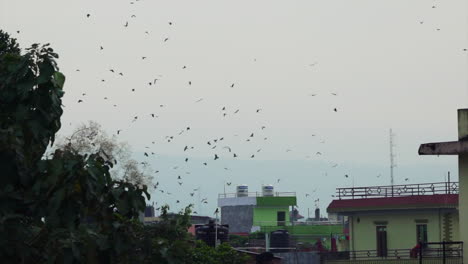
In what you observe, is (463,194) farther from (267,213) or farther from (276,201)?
(267,213)

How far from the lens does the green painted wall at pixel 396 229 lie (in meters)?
49.0

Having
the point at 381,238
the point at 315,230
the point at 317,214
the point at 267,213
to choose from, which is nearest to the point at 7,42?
the point at 381,238

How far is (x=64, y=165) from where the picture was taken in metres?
9.59

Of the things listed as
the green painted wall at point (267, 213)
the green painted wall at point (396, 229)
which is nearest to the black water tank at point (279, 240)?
the green painted wall at point (396, 229)

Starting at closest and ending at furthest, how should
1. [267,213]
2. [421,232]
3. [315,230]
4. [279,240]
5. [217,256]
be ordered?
[217,256], [421,232], [279,240], [315,230], [267,213]

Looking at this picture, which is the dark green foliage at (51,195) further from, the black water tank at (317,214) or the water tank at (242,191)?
the black water tank at (317,214)

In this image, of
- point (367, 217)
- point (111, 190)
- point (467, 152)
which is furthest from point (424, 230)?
point (111, 190)

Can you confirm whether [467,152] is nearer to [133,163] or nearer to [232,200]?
[133,163]

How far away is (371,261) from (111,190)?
37285 millimetres

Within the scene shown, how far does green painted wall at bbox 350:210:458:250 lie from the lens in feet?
161

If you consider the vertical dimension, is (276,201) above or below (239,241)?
above

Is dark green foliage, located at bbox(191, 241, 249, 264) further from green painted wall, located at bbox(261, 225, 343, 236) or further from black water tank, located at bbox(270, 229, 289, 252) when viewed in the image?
green painted wall, located at bbox(261, 225, 343, 236)

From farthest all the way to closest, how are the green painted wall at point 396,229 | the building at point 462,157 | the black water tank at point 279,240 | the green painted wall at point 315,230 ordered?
1. the green painted wall at point 315,230
2. the black water tank at point 279,240
3. the green painted wall at point 396,229
4. the building at point 462,157

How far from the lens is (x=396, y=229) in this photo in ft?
166
